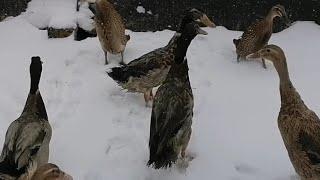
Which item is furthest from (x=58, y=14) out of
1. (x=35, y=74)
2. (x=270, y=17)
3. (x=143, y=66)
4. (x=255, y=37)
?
(x=270, y=17)

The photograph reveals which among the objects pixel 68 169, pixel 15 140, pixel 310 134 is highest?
pixel 310 134

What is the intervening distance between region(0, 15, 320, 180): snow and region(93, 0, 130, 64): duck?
27 centimetres

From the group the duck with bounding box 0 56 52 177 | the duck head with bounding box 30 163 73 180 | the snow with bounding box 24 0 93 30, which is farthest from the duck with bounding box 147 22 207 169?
the snow with bounding box 24 0 93 30

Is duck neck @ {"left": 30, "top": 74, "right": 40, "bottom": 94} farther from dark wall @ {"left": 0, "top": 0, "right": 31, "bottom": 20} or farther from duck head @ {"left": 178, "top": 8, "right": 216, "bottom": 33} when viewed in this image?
dark wall @ {"left": 0, "top": 0, "right": 31, "bottom": 20}

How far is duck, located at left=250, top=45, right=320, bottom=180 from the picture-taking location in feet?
15.6

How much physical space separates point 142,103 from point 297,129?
2.06 metres

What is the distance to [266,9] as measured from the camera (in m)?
8.04

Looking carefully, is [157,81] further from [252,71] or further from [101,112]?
[252,71]

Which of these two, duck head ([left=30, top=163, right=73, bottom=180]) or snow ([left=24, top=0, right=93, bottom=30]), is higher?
duck head ([left=30, top=163, right=73, bottom=180])

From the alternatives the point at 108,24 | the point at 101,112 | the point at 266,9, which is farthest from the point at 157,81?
the point at 266,9

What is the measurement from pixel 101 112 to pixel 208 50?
193cm

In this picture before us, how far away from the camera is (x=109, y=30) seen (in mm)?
6910

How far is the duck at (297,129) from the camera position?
4746 millimetres

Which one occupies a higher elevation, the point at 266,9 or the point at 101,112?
the point at 266,9
